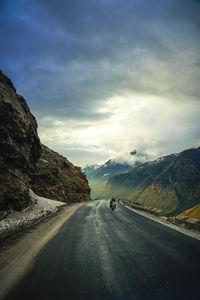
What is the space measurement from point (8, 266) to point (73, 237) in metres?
3.28

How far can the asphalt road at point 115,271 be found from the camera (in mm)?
3386

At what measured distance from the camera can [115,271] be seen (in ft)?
13.9

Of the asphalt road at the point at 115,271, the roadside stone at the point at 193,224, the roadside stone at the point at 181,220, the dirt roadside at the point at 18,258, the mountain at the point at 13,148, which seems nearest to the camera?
the asphalt road at the point at 115,271

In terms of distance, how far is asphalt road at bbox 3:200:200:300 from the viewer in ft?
11.1

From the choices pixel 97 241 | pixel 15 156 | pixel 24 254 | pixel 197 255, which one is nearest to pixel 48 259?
pixel 24 254

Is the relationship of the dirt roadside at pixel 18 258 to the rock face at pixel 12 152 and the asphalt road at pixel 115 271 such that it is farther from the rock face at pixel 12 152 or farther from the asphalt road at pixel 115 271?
the rock face at pixel 12 152

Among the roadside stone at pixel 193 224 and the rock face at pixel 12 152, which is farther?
the rock face at pixel 12 152

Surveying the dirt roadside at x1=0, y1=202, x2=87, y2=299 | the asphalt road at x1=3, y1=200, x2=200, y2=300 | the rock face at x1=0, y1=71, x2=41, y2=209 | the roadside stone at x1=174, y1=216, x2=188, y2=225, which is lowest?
the dirt roadside at x1=0, y1=202, x2=87, y2=299

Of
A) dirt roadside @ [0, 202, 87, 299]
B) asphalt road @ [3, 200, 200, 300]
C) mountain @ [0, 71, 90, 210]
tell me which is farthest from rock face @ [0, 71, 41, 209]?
asphalt road @ [3, 200, 200, 300]

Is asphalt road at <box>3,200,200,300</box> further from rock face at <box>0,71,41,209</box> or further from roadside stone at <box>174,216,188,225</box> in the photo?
rock face at <box>0,71,41,209</box>

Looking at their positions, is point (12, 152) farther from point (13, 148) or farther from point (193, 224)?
point (193, 224)

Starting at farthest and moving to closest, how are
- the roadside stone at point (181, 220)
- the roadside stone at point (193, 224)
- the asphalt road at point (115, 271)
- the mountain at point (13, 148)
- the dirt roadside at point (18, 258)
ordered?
the mountain at point (13, 148), the roadside stone at point (181, 220), the roadside stone at point (193, 224), the dirt roadside at point (18, 258), the asphalt road at point (115, 271)

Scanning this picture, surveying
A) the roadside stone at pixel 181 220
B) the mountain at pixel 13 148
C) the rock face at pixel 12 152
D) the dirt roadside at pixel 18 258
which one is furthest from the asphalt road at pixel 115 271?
the mountain at pixel 13 148

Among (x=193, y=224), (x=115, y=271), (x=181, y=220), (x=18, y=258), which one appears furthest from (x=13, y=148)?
(x=193, y=224)
